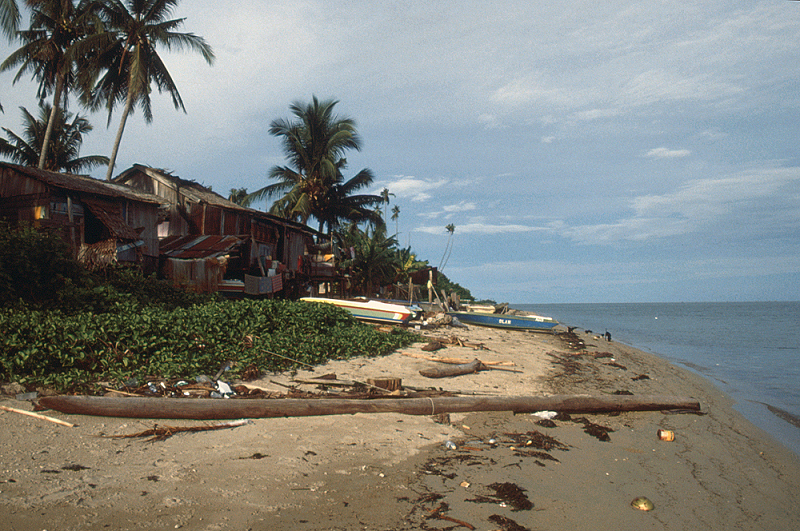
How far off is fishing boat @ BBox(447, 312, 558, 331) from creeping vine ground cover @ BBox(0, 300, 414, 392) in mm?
12010

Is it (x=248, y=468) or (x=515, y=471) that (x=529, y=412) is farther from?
(x=248, y=468)

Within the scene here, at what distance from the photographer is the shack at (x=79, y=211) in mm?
14172

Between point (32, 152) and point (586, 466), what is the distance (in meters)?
34.4

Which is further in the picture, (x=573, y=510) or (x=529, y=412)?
(x=529, y=412)

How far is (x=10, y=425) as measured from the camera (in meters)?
5.35

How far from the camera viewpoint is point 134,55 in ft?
73.4

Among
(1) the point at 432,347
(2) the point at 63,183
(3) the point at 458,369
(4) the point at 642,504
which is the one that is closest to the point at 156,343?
(3) the point at 458,369

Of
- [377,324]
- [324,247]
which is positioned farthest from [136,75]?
[377,324]

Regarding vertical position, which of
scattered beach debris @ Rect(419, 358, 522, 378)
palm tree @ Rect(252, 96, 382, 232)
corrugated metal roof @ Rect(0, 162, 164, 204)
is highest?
palm tree @ Rect(252, 96, 382, 232)

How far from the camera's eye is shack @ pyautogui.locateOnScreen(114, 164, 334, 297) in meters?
16.4

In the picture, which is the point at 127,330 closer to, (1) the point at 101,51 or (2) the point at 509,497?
(2) the point at 509,497

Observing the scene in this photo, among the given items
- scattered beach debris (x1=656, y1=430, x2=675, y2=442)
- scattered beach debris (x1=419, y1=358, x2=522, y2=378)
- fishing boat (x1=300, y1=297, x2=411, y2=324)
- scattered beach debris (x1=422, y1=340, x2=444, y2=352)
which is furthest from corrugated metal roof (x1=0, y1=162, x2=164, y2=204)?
scattered beach debris (x1=656, y1=430, x2=675, y2=442)

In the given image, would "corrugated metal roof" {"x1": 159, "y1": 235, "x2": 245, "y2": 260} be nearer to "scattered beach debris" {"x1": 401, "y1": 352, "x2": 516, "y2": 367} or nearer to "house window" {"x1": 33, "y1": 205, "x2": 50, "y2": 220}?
"house window" {"x1": 33, "y1": 205, "x2": 50, "y2": 220}

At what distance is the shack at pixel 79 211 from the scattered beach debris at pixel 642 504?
1425 centimetres
